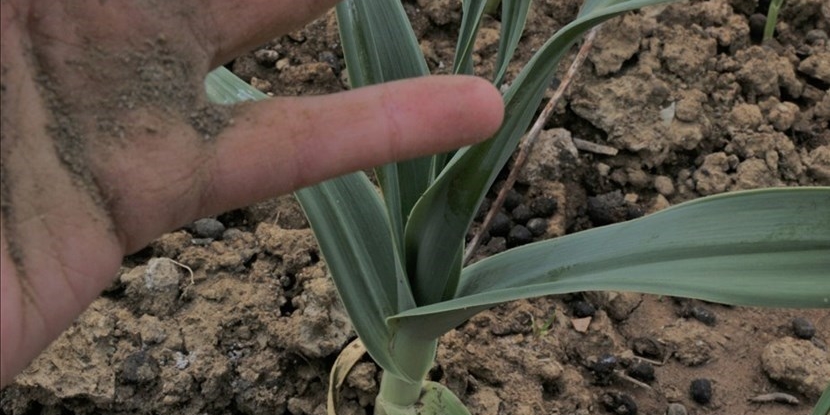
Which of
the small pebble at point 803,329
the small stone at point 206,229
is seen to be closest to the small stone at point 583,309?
the small pebble at point 803,329

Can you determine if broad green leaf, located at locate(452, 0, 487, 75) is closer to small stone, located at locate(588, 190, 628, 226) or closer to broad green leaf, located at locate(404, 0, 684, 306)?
broad green leaf, located at locate(404, 0, 684, 306)

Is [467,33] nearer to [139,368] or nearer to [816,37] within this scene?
[139,368]

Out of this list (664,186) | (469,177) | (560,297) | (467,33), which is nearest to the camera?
(469,177)

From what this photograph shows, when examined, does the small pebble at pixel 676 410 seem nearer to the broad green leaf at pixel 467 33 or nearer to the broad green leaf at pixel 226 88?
the broad green leaf at pixel 467 33

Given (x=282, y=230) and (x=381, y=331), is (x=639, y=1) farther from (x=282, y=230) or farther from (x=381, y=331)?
(x=282, y=230)

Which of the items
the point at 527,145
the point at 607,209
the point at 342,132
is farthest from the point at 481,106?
the point at 607,209

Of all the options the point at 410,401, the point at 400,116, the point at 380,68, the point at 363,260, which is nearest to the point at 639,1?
the point at 400,116
